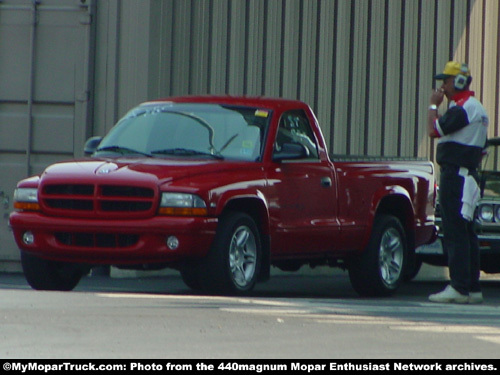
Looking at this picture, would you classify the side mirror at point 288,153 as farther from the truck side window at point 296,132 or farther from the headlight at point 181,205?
the headlight at point 181,205

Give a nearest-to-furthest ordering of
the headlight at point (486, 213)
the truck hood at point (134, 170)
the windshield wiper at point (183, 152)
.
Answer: the truck hood at point (134, 170), the windshield wiper at point (183, 152), the headlight at point (486, 213)

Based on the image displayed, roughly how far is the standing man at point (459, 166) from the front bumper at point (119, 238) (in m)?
2.13

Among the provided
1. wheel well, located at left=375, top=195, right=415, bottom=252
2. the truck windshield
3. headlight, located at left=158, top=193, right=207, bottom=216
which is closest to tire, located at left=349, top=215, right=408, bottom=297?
wheel well, located at left=375, top=195, right=415, bottom=252

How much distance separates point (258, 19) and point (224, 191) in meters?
7.54

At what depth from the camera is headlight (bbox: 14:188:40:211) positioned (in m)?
11.0

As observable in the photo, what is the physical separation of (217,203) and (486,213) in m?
4.31

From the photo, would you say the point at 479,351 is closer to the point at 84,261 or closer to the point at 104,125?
the point at 84,261

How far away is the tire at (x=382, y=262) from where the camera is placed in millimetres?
12773

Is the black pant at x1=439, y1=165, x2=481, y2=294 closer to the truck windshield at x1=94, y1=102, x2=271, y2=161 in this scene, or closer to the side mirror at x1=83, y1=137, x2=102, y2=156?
the truck windshield at x1=94, y1=102, x2=271, y2=161

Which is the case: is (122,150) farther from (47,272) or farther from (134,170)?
(47,272)

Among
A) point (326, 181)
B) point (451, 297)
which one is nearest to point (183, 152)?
point (326, 181)

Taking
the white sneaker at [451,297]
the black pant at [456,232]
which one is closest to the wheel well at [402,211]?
the black pant at [456,232]

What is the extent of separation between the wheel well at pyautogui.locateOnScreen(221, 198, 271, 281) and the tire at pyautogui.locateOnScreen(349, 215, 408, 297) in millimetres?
1579

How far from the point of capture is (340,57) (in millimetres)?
18250
